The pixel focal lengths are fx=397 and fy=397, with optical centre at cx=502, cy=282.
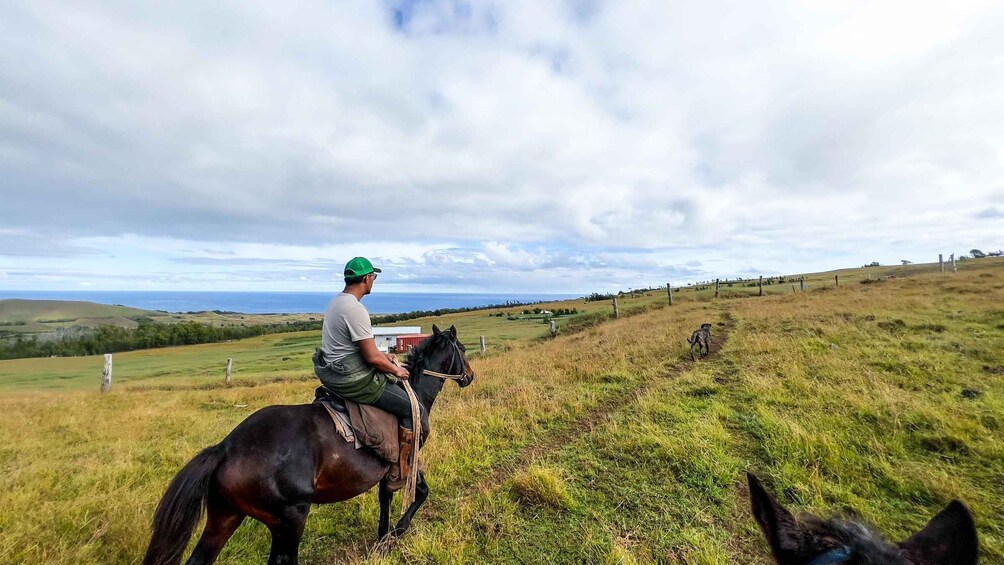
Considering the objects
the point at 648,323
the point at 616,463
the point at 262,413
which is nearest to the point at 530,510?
the point at 616,463

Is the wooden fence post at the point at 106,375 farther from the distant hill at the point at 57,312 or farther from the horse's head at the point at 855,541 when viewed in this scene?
the distant hill at the point at 57,312

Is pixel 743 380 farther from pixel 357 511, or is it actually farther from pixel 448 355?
pixel 357 511

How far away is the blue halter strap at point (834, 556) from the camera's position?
4.63ft

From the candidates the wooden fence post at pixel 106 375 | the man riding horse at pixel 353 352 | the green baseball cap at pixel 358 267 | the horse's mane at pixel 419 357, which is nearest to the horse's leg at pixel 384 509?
the man riding horse at pixel 353 352

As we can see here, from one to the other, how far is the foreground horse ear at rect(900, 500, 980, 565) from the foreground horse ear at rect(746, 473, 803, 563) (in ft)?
1.15

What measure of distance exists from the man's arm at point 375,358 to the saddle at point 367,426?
479 millimetres

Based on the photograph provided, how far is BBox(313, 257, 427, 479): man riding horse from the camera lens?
4.22 metres

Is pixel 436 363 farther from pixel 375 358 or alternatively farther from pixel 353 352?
pixel 353 352

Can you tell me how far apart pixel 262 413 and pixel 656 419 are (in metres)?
6.64

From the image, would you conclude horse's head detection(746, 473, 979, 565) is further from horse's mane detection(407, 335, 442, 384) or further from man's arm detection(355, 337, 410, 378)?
horse's mane detection(407, 335, 442, 384)

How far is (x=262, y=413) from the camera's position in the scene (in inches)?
153

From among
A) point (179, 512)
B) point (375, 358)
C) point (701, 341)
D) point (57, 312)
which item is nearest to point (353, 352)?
point (375, 358)

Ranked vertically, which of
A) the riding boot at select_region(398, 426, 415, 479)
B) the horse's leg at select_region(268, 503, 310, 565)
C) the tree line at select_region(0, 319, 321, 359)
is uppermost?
the riding boot at select_region(398, 426, 415, 479)

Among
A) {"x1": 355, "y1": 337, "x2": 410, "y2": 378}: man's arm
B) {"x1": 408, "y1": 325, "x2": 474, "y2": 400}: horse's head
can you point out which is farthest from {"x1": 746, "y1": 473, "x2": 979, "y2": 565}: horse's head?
{"x1": 408, "y1": 325, "x2": 474, "y2": 400}: horse's head
